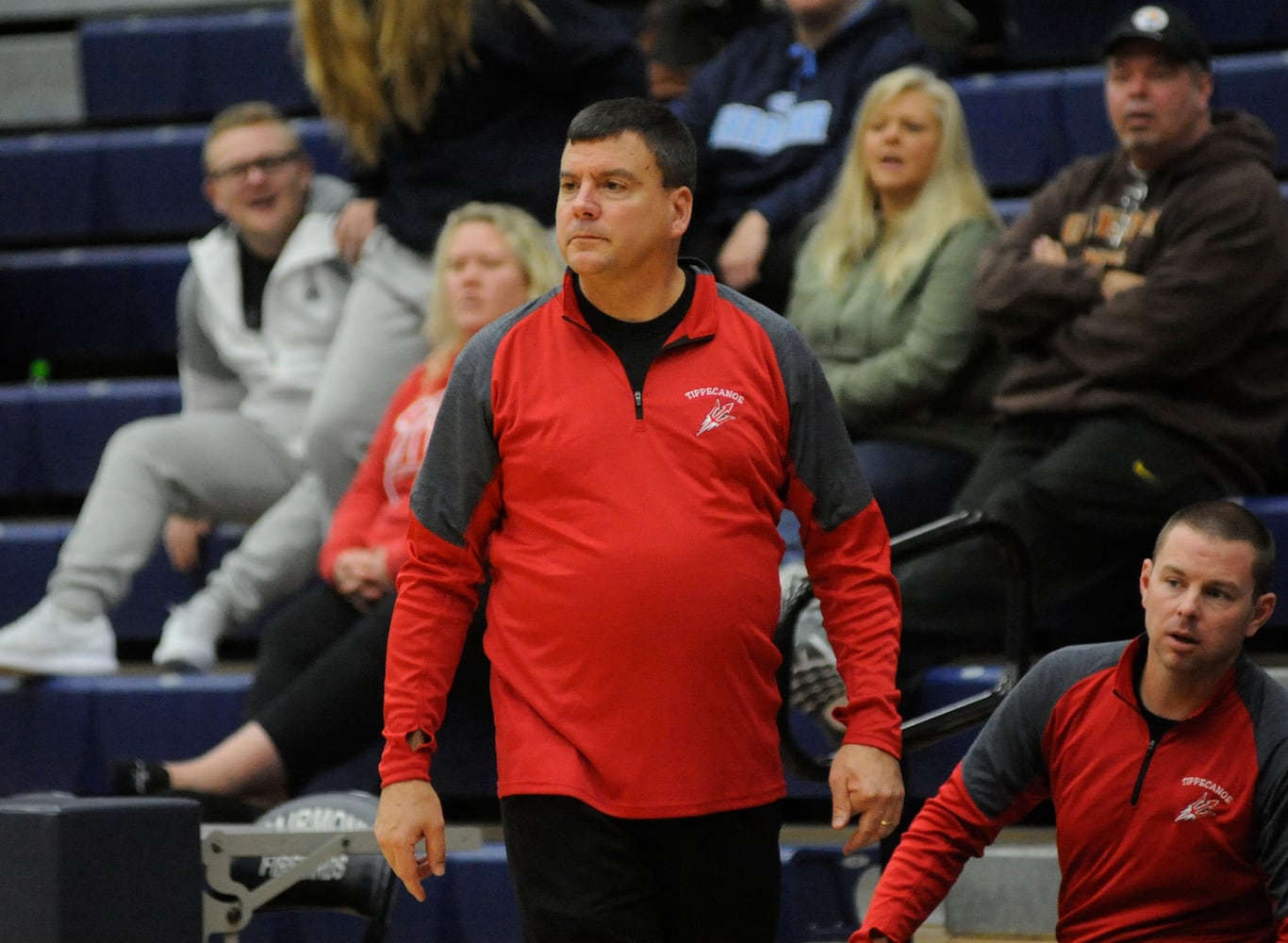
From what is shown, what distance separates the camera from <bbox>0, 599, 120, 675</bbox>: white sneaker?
4059mm

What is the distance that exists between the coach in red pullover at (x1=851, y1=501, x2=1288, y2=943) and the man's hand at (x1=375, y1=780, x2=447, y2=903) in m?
0.53

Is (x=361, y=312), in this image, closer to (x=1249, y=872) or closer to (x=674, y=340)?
(x=674, y=340)

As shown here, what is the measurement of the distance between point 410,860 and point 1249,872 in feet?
3.37

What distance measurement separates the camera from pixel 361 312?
415cm

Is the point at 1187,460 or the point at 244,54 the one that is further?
the point at 244,54

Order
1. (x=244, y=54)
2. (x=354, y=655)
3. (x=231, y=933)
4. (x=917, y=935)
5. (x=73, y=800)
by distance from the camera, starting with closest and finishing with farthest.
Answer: (x=73, y=800), (x=231, y=933), (x=917, y=935), (x=354, y=655), (x=244, y=54)

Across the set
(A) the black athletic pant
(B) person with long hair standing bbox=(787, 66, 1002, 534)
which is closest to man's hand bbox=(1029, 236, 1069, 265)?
(B) person with long hair standing bbox=(787, 66, 1002, 534)

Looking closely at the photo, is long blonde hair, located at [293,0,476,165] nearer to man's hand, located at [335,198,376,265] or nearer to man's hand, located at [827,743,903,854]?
man's hand, located at [335,198,376,265]

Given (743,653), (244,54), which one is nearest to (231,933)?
(743,653)

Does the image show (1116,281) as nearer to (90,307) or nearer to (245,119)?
(245,119)

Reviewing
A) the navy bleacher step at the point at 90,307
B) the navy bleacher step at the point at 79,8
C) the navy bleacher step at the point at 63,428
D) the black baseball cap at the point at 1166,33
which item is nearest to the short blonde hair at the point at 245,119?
the navy bleacher step at the point at 63,428

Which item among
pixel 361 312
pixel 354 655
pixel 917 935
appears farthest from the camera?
pixel 361 312

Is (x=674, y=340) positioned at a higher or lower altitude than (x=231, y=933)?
higher

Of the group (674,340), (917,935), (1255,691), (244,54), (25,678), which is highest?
(244,54)
